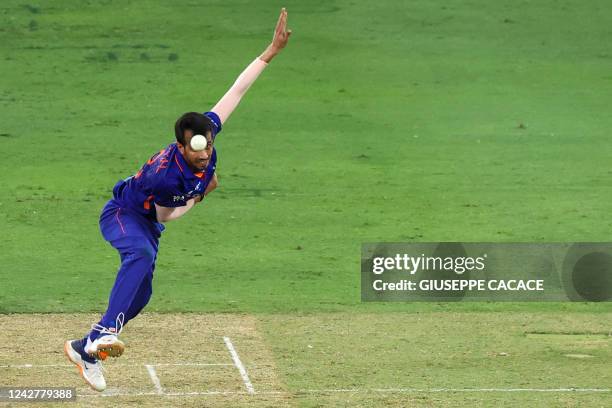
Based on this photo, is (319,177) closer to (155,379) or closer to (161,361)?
(161,361)

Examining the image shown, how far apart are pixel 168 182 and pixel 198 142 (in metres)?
0.54

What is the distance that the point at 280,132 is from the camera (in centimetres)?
2848

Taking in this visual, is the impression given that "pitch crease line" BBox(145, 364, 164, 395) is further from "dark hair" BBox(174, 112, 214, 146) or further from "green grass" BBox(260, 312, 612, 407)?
"dark hair" BBox(174, 112, 214, 146)

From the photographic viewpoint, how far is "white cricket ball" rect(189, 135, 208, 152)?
12016mm

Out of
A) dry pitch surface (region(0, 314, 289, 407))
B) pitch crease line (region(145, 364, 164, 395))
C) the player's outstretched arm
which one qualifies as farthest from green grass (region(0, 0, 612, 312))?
the player's outstretched arm

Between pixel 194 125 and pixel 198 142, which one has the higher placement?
pixel 194 125

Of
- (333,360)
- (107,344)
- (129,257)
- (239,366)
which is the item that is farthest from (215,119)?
(333,360)

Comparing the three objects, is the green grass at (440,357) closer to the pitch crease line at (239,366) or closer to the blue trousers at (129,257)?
the pitch crease line at (239,366)

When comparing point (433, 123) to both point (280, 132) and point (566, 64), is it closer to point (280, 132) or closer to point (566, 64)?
point (280, 132)

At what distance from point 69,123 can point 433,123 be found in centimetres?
744

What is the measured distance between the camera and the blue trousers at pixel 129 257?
1241 cm

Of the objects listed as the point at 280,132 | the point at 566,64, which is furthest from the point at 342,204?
the point at 566,64

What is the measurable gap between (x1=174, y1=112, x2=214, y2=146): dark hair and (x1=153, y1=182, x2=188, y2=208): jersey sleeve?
44cm

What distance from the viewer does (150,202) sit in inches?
503
